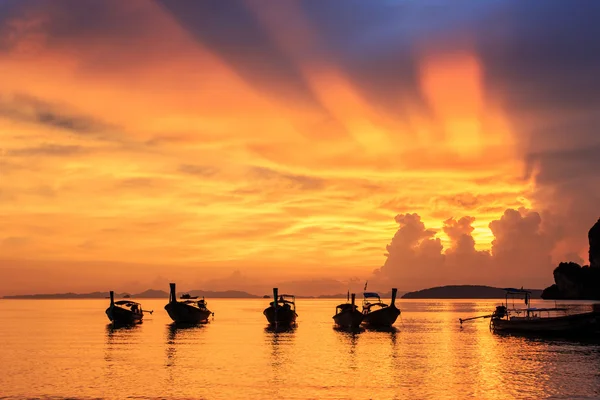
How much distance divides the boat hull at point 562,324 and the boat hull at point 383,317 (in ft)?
74.8

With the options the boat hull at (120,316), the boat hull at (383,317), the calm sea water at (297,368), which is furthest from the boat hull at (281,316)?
the calm sea water at (297,368)

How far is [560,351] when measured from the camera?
6650 cm

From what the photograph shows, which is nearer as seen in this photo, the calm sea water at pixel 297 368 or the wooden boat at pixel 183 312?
the calm sea water at pixel 297 368

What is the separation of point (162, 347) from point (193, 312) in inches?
1921

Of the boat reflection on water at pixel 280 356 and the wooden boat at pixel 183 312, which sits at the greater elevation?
the wooden boat at pixel 183 312

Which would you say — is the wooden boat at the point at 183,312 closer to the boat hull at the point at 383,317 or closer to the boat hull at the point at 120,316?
the boat hull at the point at 120,316

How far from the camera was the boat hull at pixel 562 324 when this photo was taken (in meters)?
80.9

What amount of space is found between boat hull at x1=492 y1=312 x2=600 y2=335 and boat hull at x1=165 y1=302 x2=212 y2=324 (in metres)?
56.9

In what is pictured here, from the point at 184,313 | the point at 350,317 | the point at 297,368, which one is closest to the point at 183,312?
the point at 184,313

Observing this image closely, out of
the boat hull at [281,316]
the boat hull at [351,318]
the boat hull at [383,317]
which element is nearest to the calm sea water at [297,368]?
the boat hull at [351,318]

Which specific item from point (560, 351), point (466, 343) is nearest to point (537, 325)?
point (466, 343)

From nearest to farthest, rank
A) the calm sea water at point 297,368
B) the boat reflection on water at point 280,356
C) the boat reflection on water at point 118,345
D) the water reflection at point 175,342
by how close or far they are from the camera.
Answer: the calm sea water at point 297,368 → the boat reflection on water at point 280,356 → the water reflection at point 175,342 → the boat reflection on water at point 118,345

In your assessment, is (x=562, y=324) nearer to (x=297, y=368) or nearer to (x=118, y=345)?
(x=297, y=368)

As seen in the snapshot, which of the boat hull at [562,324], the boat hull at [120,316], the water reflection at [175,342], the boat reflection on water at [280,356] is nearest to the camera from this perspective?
A: the boat reflection on water at [280,356]
